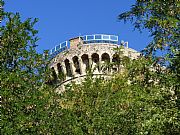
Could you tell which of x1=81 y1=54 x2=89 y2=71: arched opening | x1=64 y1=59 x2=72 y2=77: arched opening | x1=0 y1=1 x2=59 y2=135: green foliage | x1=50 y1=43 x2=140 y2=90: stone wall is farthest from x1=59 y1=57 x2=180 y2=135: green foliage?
x1=64 y1=59 x2=72 y2=77: arched opening

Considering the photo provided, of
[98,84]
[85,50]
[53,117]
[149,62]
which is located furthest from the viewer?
[85,50]

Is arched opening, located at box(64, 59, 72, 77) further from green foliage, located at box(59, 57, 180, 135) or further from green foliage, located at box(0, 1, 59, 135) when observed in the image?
green foliage, located at box(0, 1, 59, 135)

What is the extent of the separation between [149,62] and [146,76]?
47cm

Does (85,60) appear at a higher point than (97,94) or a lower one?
higher

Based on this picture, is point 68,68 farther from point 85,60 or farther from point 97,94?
point 97,94

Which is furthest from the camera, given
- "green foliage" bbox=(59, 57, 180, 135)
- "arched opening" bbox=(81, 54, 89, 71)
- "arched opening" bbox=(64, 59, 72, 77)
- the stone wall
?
"arched opening" bbox=(64, 59, 72, 77)

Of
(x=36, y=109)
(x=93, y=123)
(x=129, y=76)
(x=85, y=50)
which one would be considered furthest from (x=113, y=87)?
(x=85, y=50)

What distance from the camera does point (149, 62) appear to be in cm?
1118

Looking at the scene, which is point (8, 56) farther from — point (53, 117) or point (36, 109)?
point (53, 117)

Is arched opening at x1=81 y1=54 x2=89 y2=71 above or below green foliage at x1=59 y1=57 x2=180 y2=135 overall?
above

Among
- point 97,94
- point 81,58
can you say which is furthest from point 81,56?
point 97,94

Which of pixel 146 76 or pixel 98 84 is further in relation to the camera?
pixel 98 84

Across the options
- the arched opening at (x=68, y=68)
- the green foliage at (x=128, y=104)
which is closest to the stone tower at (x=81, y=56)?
the arched opening at (x=68, y=68)

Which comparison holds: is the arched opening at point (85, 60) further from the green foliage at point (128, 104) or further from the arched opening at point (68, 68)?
the green foliage at point (128, 104)
